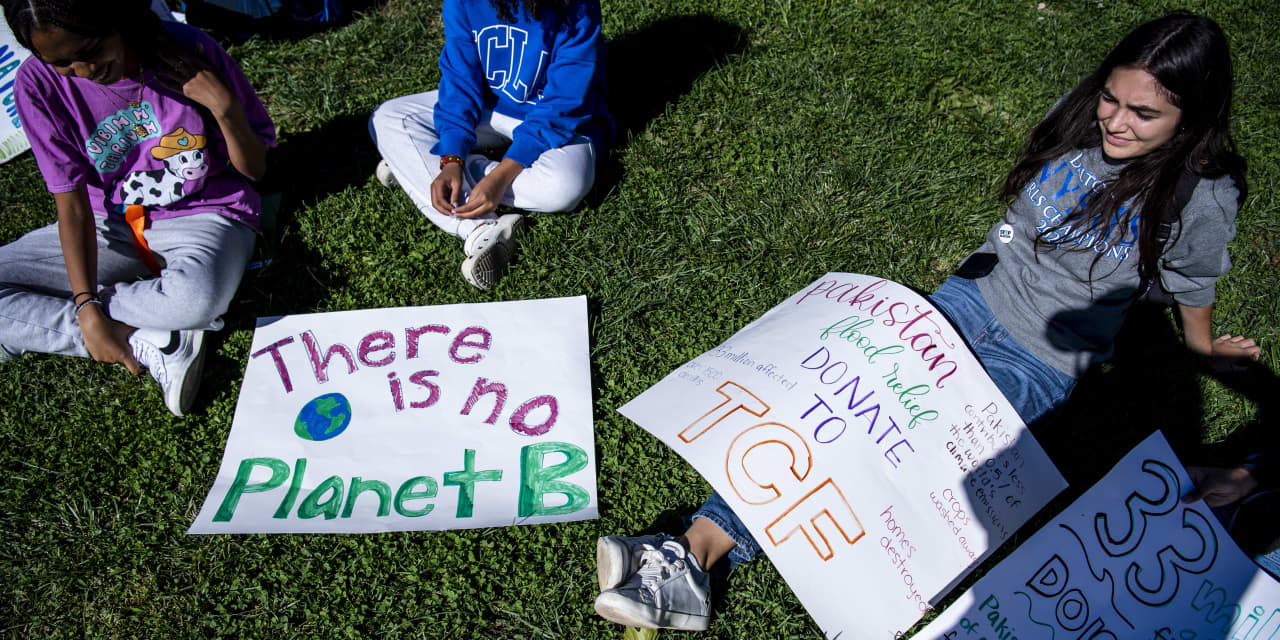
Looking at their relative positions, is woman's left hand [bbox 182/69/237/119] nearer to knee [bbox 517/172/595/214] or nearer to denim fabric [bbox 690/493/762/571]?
knee [bbox 517/172/595/214]

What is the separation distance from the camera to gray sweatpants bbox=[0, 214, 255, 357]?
2471 millimetres

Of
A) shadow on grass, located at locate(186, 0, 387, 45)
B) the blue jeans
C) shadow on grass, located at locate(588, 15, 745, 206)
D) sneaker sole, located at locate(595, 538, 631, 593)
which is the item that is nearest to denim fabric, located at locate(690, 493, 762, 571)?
the blue jeans

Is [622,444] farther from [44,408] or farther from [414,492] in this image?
[44,408]

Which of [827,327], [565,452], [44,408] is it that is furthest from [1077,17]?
[44,408]

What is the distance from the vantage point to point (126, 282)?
2.67m

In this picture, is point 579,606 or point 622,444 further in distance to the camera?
point 622,444

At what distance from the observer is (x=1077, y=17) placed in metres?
3.69

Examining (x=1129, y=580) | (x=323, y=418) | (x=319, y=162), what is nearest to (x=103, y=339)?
(x=323, y=418)

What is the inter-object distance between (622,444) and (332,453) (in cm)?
93

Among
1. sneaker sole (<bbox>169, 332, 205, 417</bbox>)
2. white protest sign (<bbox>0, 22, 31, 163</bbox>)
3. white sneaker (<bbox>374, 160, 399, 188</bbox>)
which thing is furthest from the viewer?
white protest sign (<bbox>0, 22, 31, 163</bbox>)

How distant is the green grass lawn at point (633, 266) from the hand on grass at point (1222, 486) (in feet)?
1.40

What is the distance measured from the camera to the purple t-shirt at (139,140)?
7.55 ft

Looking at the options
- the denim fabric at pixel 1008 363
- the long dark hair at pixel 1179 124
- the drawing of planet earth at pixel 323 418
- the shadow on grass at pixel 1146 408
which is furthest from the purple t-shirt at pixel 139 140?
the shadow on grass at pixel 1146 408

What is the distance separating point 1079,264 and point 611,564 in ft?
5.20
